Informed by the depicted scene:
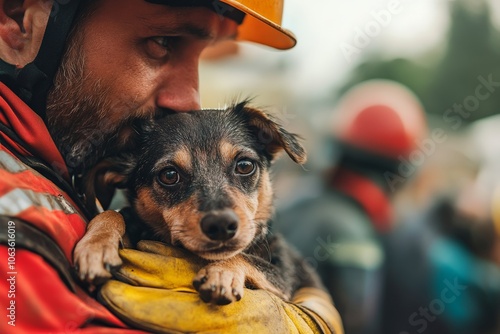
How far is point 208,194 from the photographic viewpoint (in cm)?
228

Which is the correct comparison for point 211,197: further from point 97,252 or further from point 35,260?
point 35,260

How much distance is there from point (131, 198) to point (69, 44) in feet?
2.38

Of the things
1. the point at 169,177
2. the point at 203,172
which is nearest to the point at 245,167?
the point at 203,172

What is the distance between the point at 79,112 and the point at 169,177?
18.1 inches

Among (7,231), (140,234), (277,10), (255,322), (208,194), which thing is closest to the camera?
(7,231)

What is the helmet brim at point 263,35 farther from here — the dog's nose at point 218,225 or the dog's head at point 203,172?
the dog's nose at point 218,225

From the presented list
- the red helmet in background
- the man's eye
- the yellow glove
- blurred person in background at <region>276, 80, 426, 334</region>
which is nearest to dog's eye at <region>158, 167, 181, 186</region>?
the yellow glove

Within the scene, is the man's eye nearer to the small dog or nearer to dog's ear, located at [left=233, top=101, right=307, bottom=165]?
the small dog

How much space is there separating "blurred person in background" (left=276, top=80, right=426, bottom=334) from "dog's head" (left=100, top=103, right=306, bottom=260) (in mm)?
936

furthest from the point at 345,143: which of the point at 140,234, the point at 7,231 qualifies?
the point at 7,231

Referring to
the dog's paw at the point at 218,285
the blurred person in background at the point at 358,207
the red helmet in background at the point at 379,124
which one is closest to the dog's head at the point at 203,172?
the dog's paw at the point at 218,285

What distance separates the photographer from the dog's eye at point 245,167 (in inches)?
100.0

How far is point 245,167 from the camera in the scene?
2.57 meters

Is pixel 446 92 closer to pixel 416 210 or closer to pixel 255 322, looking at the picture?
pixel 416 210
